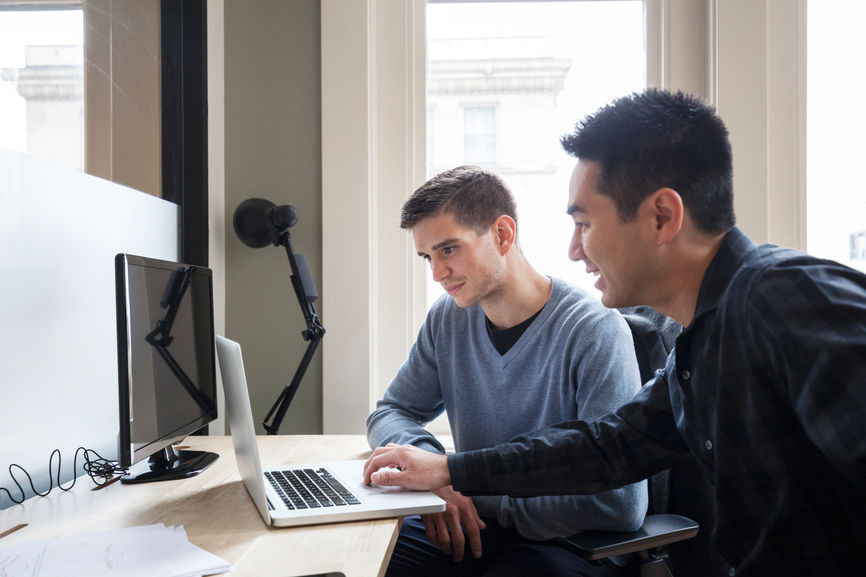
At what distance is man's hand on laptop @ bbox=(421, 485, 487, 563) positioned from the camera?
1.27m

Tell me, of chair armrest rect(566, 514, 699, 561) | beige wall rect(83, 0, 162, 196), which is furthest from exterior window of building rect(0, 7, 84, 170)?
chair armrest rect(566, 514, 699, 561)

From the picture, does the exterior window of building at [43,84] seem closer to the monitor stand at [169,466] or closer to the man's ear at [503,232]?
the monitor stand at [169,466]

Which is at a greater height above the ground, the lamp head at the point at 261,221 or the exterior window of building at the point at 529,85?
the exterior window of building at the point at 529,85

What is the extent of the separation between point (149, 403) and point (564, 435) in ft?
2.59

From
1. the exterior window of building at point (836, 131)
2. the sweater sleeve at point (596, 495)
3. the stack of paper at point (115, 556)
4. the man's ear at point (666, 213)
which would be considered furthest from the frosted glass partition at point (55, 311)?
the exterior window of building at point (836, 131)

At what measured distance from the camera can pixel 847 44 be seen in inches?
85.7

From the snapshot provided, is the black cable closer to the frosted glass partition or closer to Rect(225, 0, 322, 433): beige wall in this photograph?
the frosted glass partition

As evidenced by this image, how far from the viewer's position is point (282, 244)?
195 cm

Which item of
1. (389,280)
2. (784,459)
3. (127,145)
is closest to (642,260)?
(784,459)

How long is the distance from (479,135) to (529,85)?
0.85ft

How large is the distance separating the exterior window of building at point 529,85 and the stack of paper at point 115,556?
1.43 metres

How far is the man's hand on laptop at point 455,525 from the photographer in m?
1.27

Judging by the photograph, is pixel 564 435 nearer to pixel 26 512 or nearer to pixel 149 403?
pixel 149 403

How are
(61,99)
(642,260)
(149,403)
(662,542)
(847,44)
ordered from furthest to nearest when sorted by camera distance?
(847,44), (61,99), (149,403), (662,542), (642,260)
